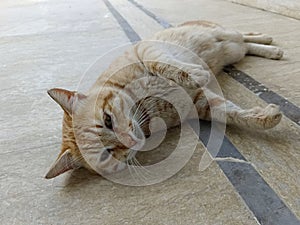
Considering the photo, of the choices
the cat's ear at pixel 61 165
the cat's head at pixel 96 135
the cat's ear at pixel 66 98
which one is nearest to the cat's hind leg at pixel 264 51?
the cat's head at pixel 96 135

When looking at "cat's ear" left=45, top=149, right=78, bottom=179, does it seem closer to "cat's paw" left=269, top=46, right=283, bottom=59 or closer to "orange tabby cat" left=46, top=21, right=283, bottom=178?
"orange tabby cat" left=46, top=21, right=283, bottom=178

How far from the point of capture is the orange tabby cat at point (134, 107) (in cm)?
110

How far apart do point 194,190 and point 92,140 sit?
0.35 m

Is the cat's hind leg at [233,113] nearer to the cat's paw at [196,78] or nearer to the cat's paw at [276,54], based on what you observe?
the cat's paw at [196,78]

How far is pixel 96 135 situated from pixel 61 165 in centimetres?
14

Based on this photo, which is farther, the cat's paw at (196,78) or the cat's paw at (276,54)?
the cat's paw at (276,54)

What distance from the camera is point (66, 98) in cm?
113

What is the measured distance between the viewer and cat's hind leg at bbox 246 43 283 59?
1812mm

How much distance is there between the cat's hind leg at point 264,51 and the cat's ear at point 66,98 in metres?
1.10

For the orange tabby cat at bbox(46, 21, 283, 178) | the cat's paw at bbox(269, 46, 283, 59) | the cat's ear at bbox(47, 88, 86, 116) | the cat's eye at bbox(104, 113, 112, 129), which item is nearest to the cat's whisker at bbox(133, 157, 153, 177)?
the orange tabby cat at bbox(46, 21, 283, 178)

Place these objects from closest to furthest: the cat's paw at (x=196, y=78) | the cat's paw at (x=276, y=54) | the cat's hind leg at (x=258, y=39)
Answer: the cat's paw at (x=196, y=78) < the cat's paw at (x=276, y=54) < the cat's hind leg at (x=258, y=39)

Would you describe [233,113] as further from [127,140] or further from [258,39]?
[258,39]

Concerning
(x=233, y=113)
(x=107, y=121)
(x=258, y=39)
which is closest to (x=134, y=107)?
(x=107, y=121)

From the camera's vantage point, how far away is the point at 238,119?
47.5 inches
